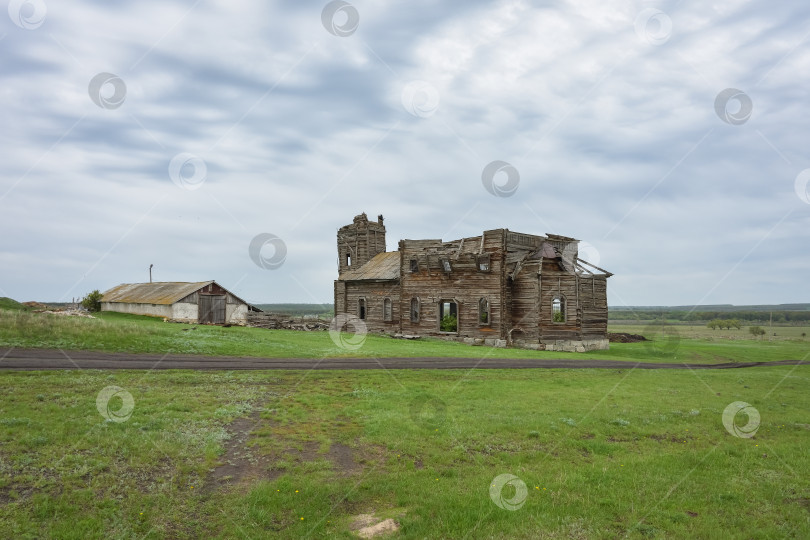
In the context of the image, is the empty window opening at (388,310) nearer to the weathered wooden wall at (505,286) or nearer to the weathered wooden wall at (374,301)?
→ the weathered wooden wall at (374,301)

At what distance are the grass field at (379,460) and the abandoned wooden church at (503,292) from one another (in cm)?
1998

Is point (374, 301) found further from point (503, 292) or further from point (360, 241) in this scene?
point (503, 292)

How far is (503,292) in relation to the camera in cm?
3838

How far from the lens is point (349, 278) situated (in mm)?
52031

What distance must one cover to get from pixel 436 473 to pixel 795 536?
248 inches

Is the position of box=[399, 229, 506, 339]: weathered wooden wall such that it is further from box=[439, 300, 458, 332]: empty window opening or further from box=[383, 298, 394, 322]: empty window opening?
box=[383, 298, 394, 322]: empty window opening

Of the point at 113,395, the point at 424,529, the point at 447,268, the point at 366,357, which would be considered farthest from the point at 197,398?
the point at 447,268

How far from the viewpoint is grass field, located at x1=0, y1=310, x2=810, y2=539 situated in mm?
8273

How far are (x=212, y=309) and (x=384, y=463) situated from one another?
48.4 m

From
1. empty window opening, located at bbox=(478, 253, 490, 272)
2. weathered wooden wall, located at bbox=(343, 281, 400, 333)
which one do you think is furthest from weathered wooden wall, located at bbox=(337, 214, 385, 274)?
empty window opening, located at bbox=(478, 253, 490, 272)

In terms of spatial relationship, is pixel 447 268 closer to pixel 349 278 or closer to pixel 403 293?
pixel 403 293

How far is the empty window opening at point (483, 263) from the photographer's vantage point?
39188 mm

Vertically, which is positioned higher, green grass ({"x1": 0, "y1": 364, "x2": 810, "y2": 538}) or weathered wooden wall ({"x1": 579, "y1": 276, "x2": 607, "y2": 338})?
→ weathered wooden wall ({"x1": 579, "y1": 276, "x2": 607, "y2": 338})

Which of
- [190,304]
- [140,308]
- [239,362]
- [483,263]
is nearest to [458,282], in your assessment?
[483,263]
